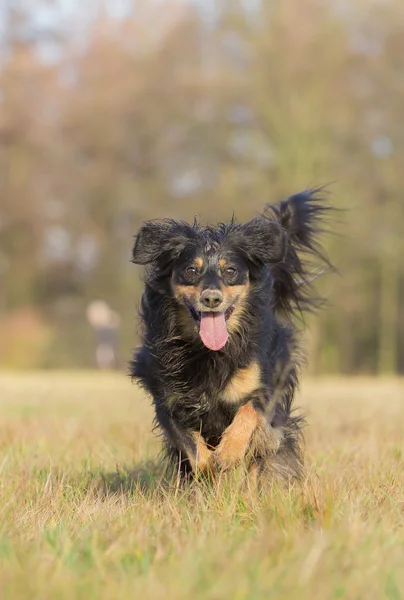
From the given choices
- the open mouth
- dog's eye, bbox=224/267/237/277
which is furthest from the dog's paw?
dog's eye, bbox=224/267/237/277

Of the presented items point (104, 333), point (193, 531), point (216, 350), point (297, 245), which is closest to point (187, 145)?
point (104, 333)

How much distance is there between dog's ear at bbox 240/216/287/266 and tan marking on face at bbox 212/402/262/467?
829 mm

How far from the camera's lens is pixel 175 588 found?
2049 mm

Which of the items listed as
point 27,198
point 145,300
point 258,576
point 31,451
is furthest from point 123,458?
point 27,198

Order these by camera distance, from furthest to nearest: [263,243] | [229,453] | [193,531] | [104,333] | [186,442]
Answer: [104,333] → [263,243] → [186,442] → [229,453] → [193,531]

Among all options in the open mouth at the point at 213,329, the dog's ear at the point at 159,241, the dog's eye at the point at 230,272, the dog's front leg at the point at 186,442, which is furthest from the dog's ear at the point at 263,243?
the dog's front leg at the point at 186,442

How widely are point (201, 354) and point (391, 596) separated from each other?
7.53ft

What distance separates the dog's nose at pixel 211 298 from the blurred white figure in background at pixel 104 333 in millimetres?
22567

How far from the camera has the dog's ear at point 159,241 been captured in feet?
14.8

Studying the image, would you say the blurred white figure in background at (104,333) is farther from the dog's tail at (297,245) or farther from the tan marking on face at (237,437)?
the tan marking on face at (237,437)

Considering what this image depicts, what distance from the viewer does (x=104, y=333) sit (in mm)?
26672

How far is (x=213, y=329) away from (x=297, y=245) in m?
1.62

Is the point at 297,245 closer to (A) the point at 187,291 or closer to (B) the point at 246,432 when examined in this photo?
(A) the point at 187,291

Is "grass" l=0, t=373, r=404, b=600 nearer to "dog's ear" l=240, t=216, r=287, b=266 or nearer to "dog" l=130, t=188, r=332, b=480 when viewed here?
"dog" l=130, t=188, r=332, b=480
